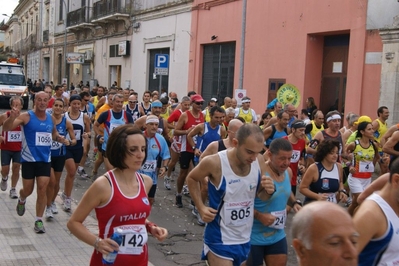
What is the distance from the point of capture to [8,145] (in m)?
9.33

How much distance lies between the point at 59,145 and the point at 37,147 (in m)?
0.84

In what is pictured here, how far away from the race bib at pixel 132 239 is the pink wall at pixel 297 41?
11.9 meters

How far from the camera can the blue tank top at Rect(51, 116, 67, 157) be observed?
8.12 meters

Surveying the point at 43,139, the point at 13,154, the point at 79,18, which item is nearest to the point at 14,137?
the point at 13,154

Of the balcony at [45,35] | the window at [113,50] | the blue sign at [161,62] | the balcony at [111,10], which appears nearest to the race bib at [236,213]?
the blue sign at [161,62]

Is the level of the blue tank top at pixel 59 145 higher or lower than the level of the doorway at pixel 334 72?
lower

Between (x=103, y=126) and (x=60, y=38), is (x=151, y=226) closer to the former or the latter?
(x=103, y=126)

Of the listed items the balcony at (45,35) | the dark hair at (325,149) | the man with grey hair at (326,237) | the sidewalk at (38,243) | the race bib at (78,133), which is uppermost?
the balcony at (45,35)

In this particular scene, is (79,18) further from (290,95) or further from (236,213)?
(236,213)

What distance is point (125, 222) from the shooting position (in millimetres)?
3650

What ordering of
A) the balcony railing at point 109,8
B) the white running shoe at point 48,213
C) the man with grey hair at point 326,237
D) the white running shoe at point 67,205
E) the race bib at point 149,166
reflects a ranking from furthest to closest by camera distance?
the balcony railing at point 109,8, the white running shoe at point 67,205, the white running shoe at point 48,213, the race bib at point 149,166, the man with grey hair at point 326,237

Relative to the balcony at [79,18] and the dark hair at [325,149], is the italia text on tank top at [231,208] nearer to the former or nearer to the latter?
the dark hair at [325,149]

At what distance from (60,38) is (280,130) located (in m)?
40.0

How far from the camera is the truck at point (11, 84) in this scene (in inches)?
1230
